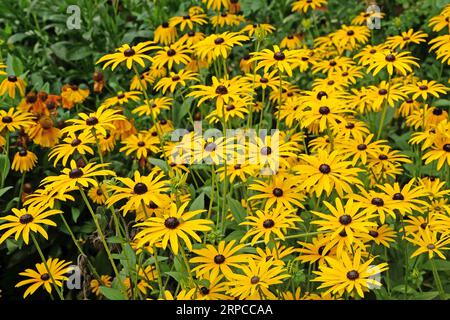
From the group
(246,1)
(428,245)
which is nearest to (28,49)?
(246,1)

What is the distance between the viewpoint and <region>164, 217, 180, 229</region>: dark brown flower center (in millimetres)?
1863

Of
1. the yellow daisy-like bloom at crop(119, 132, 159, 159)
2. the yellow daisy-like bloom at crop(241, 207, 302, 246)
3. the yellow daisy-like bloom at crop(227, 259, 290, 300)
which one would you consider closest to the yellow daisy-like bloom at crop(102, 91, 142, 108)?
the yellow daisy-like bloom at crop(119, 132, 159, 159)

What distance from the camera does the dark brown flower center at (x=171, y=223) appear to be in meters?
1.86

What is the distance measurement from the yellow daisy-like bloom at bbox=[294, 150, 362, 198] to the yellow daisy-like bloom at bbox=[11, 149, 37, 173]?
1369mm

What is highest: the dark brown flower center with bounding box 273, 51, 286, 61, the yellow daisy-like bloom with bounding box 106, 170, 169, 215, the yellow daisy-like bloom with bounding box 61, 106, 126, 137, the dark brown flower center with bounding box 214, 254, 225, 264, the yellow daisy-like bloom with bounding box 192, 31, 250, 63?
the yellow daisy-like bloom with bounding box 192, 31, 250, 63

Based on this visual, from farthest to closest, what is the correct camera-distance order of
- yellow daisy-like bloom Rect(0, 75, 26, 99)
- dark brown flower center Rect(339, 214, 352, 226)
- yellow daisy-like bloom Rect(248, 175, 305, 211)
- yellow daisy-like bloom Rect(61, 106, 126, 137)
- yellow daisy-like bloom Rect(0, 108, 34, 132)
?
yellow daisy-like bloom Rect(0, 75, 26, 99)
yellow daisy-like bloom Rect(0, 108, 34, 132)
yellow daisy-like bloom Rect(61, 106, 126, 137)
yellow daisy-like bloom Rect(248, 175, 305, 211)
dark brown flower center Rect(339, 214, 352, 226)

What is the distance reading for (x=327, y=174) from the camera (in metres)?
2.07

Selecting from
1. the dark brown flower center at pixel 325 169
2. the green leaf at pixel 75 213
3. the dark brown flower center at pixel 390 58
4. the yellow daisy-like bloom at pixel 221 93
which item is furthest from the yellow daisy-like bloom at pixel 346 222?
the green leaf at pixel 75 213

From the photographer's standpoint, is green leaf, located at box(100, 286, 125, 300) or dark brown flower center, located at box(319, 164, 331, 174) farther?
green leaf, located at box(100, 286, 125, 300)

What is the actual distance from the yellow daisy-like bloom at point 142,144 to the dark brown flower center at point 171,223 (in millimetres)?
968

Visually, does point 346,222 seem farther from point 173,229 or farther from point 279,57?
point 279,57

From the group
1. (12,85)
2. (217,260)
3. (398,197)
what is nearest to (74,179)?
(217,260)

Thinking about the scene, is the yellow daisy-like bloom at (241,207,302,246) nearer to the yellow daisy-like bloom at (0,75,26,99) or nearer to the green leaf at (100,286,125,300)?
→ the green leaf at (100,286,125,300)
